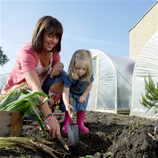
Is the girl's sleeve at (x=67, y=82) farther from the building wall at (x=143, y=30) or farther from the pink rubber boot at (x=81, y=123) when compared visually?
the building wall at (x=143, y=30)

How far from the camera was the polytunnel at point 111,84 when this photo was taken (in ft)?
18.2

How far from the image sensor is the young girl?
2.02 m

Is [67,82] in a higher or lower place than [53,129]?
higher

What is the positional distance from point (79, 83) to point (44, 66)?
54 cm

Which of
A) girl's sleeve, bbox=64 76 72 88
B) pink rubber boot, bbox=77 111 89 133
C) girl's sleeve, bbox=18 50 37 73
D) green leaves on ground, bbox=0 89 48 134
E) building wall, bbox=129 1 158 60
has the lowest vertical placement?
pink rubber boot, bbox=77 111 89 133

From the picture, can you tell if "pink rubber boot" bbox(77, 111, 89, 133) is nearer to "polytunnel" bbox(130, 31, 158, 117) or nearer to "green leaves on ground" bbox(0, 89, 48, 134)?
"green leaves on ground" bbox(0, 89, 48, 134)

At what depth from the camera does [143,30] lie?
11828 millimetres

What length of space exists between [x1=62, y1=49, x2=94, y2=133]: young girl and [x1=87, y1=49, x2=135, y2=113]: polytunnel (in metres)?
3.53

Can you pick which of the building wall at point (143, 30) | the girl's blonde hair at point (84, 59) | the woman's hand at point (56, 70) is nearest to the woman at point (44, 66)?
the woman's hand at point (56, 70)

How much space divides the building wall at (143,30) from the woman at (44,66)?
10481 mm

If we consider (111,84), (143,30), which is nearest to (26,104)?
(111,84)

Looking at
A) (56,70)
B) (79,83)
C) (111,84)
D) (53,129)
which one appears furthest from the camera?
(111,84)

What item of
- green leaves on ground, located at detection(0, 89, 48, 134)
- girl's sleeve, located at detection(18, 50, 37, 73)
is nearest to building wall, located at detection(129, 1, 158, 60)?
girl's sleeve, located at detection(18, 50, 37, 73)

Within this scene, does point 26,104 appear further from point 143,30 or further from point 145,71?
point 143,30
